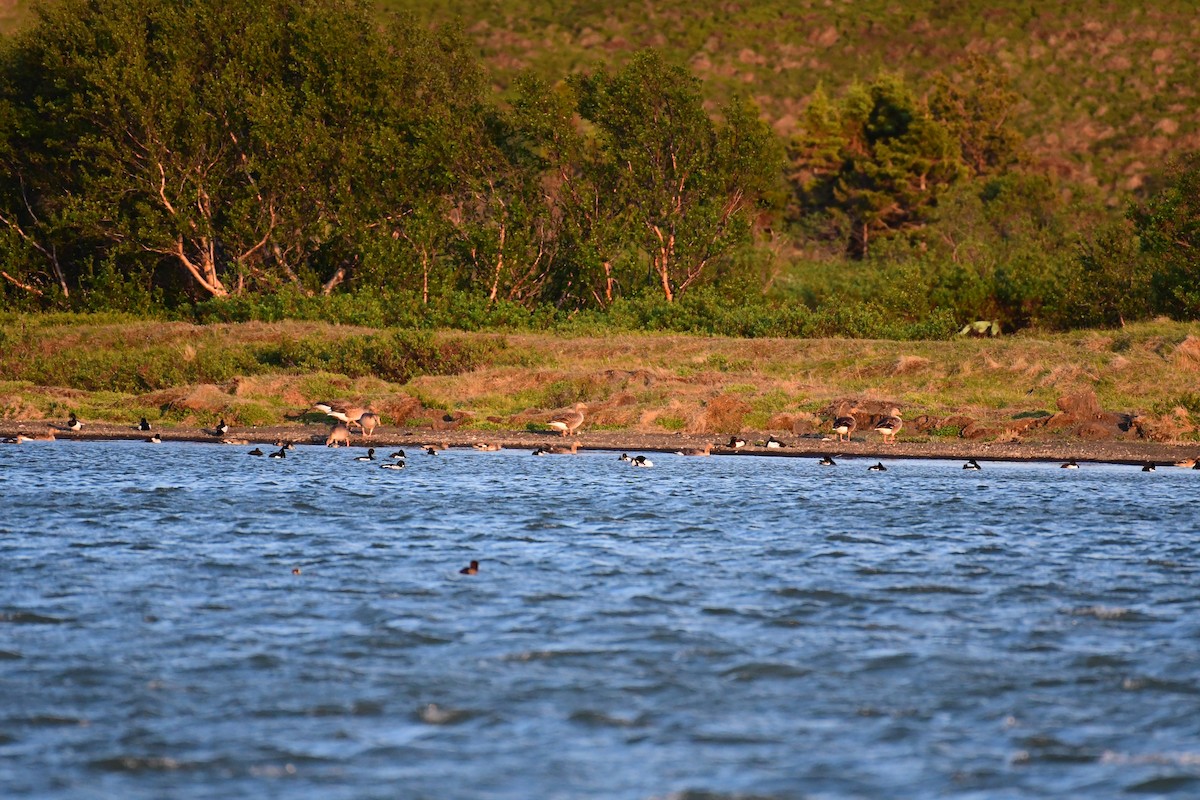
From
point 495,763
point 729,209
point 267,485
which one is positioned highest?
point 729,209

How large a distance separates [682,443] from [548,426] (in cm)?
318

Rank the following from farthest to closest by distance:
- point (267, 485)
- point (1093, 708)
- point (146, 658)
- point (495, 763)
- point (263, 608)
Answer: point (267, 485) < point (263, 608) < point (146, 658) < point (1093, 708) < point (495, 763)

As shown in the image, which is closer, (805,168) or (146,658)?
(146,658)

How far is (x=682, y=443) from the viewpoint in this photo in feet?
87.8

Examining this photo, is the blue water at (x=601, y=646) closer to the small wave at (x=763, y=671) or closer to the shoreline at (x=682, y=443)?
the small wave at (x=763, y=671)

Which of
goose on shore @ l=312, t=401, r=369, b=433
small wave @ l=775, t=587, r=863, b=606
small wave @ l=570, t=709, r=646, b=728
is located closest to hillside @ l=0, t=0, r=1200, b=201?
goose on shore @ l=312, t=401, r=369, b=433

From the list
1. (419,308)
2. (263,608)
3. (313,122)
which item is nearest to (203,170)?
(313,122)

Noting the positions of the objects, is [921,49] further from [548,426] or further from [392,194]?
[548,426]

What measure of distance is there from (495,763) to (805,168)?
62.1 meters

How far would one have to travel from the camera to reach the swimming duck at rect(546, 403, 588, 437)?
27609 mm

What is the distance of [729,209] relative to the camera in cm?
4294

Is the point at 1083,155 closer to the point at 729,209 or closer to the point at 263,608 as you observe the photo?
the point at 729,209

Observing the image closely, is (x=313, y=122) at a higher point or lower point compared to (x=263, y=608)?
higher

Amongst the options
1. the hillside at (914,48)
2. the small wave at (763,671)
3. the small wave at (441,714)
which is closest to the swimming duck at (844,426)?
the small wave at (763,671)
